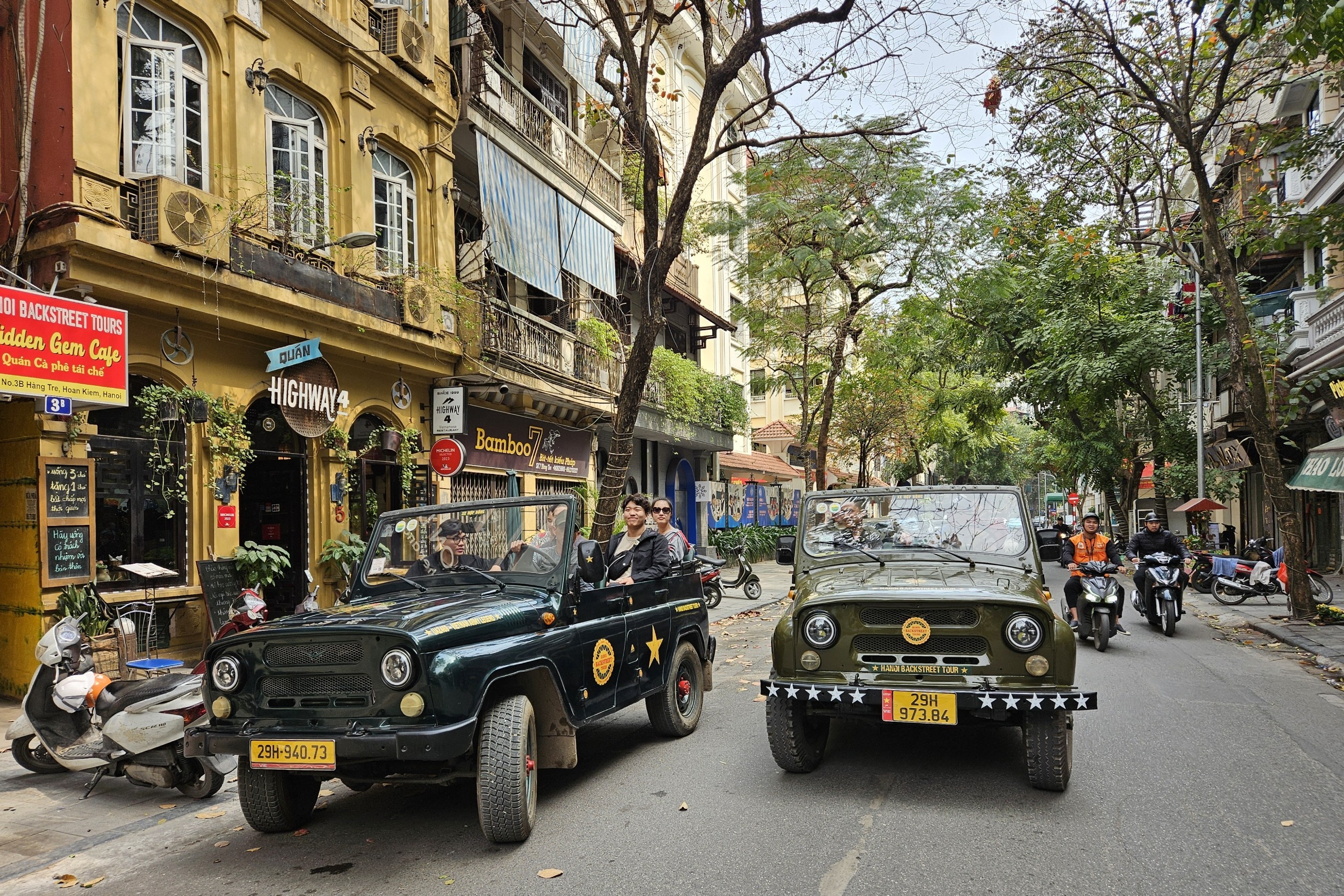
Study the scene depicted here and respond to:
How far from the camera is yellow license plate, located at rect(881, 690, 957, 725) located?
207 inches

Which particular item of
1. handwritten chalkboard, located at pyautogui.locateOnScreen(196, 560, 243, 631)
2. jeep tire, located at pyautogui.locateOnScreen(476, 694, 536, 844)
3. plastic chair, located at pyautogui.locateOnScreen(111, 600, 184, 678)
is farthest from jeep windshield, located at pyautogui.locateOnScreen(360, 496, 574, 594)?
handwritten chalkboard, located at pyautogui.locateOnScreen(196, 560, 243, 631)

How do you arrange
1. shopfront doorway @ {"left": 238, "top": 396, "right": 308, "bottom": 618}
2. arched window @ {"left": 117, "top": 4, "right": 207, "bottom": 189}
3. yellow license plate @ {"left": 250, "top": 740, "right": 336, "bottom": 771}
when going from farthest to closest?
shopfront doorway @ {"left": 238, "top": 396, "right": 308, "bottom": 618} → arched window @ {"left": 117, "top": 4, "right": 207, "bottom": 189} → yellow license plate @ {"left": 250, "top": 740, "right": 336, "bottom": 771}

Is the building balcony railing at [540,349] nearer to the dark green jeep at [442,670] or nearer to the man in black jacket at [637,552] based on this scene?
the man in black jacket at [637,552]

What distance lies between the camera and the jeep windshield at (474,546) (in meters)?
5.95

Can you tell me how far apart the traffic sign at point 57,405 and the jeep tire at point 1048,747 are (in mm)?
8094

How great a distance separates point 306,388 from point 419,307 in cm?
264

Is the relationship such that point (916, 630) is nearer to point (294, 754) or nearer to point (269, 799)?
point (294, 754)

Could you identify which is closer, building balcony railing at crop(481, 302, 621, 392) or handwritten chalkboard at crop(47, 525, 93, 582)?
handwritten chalkboard at crop(47, 525, 93, 582)

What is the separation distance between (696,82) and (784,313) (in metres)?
10.4

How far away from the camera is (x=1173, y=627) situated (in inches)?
516

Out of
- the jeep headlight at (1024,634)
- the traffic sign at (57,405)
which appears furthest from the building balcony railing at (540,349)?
the jeep headlight at (1024,634)

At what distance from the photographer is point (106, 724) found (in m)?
5.91

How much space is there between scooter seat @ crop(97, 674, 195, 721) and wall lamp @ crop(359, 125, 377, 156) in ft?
30.9

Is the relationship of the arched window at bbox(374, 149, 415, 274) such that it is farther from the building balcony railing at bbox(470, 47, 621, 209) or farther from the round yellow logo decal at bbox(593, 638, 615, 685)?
the round yellow logo decal at bbox(593, 638, 615, 685)
